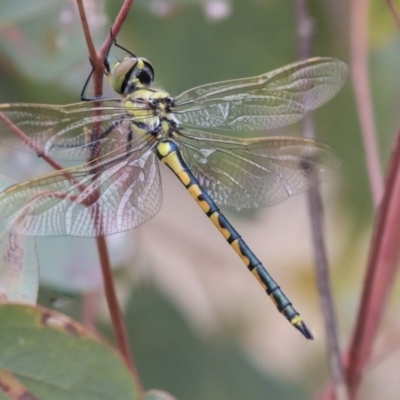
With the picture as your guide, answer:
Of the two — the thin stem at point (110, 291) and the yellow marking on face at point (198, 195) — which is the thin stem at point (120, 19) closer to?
the thin stem at point (110, 291)

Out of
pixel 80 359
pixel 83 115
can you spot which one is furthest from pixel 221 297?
pixel 80 359

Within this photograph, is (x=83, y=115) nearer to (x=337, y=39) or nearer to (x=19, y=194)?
(x=19, y=194)

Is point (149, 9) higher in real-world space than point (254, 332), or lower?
higher

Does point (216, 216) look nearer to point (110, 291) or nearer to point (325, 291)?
point (325, 291)

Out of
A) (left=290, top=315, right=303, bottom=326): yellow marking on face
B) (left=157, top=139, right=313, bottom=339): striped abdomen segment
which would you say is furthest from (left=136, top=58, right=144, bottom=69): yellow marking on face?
(left=290, top=315, right=303, bottom=326): yellow marking on face

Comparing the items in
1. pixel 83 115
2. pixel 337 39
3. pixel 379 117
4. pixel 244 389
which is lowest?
pixel 244 389

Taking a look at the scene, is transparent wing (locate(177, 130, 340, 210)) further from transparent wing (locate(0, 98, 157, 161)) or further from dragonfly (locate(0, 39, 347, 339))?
transparent wing (locate(0, 98, 157, 161))
